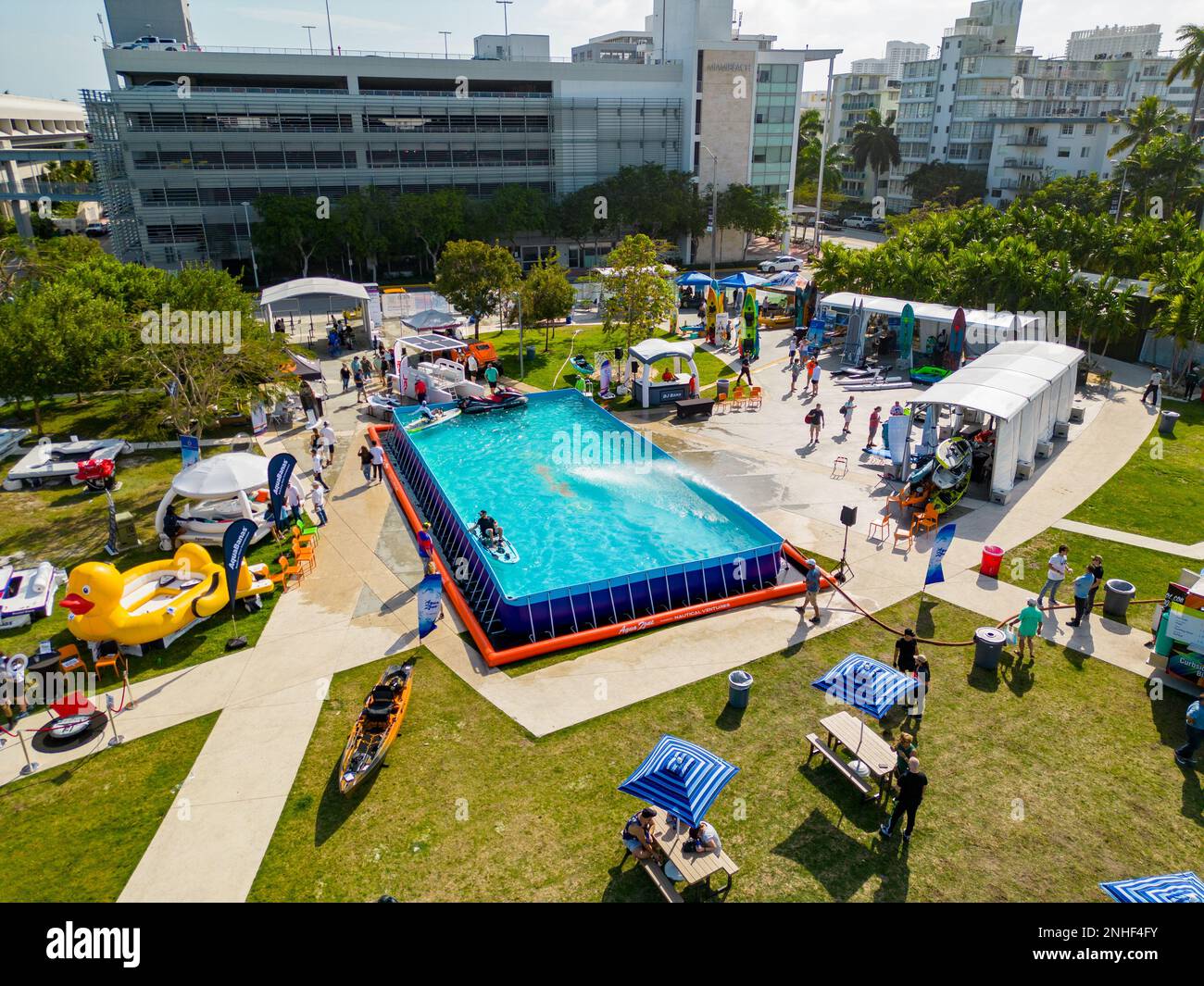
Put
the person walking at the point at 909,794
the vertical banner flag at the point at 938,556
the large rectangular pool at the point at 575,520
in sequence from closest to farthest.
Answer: the person walking at the point at 909,794 < the vertical banner flag at the point at 938,556 < the large rectangular pool at the point at 575,520

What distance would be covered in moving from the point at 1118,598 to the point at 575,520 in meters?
13.3

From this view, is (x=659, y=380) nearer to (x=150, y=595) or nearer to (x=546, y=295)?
(x=546, y=295)

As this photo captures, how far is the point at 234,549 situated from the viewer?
1753 cm

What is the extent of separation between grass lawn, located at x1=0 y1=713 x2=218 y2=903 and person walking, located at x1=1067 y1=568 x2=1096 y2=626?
1804cm

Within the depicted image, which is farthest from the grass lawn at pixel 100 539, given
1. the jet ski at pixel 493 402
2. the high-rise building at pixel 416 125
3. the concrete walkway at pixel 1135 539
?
the high-rise building at pixel 416 125

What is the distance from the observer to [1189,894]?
9.55 m

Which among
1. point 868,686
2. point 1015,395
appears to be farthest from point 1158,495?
point 868,686

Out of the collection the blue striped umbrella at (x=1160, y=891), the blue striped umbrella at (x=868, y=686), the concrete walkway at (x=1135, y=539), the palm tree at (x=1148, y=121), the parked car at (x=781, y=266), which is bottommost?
the concrete walkway at (x=1135, y=539)

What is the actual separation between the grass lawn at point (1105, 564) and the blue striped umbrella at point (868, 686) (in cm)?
731

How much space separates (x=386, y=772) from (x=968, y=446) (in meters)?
18.4

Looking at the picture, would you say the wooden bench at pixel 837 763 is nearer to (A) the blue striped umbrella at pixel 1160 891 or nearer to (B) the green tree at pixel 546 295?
(A) the blue striped umbrella at pixel 1160 891

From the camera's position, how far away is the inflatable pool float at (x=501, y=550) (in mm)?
19844
